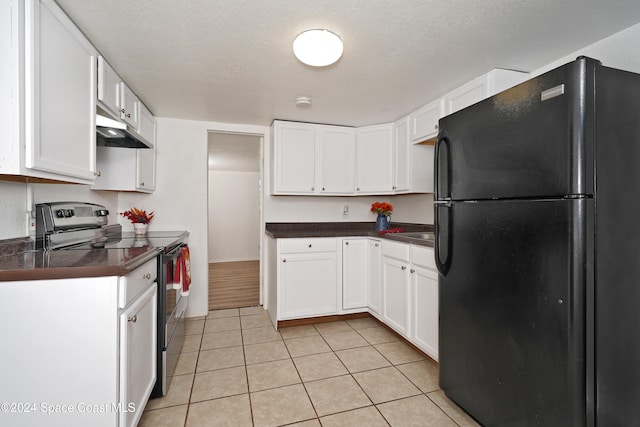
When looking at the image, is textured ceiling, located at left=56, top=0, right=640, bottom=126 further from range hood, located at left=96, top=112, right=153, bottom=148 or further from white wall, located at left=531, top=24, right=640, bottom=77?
range hood, located at left=96, top=112, right=153, bottom=148

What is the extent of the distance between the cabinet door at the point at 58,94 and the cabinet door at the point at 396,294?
221 centimetres

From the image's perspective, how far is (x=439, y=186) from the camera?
173 cm

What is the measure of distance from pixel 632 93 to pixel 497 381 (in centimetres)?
131

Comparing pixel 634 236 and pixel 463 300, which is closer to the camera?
pixel 634 236

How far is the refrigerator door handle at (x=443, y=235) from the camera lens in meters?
1.63

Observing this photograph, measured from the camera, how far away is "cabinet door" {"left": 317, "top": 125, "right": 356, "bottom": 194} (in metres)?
3.21

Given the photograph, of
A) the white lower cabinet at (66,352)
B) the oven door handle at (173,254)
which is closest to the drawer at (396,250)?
the oven door handle at (173,254)

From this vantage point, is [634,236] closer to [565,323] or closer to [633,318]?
[633,318]

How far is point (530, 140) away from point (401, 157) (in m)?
1.83

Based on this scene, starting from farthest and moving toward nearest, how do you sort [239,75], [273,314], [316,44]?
[273,314], [239,75], [316,44]

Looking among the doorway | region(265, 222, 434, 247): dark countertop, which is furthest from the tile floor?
the doorway

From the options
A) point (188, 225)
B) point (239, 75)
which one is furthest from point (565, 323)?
point (188, 225)

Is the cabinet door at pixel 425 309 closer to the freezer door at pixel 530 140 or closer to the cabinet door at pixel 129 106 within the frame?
the freezer door at pixel 530 140

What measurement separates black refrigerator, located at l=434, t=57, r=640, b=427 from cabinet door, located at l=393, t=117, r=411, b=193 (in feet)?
5.01
